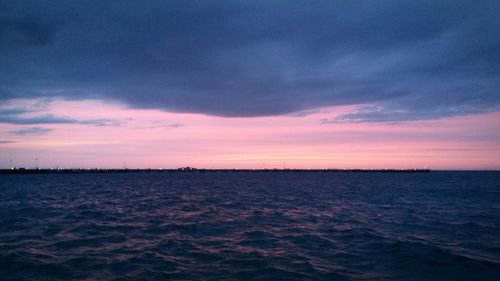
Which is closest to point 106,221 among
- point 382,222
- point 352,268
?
point 352,268

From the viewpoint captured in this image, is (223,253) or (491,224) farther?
(491,224)

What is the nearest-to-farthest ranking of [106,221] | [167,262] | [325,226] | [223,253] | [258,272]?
[258,272], [167,262], [223,253], [325,226], [106,221]

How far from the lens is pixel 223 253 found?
17.3m

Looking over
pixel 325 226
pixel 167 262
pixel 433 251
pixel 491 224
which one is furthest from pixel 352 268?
pixel 491 224

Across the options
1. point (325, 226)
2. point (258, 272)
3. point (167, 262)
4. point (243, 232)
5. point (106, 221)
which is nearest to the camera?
point (258, 272)

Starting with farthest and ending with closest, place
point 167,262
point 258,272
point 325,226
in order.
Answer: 1. point 325,226
2. point 167,262
3. point 258,272

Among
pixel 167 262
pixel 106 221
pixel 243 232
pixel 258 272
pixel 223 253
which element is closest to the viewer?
pixel 258 272

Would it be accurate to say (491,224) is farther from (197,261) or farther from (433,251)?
(197,261)

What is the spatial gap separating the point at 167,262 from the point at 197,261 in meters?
1.33

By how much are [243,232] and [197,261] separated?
7.09 m

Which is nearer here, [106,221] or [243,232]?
[243,232]

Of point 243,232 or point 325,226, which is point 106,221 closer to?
point 243,232

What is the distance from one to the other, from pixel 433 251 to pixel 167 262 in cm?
1328

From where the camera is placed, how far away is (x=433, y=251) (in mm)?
17875
